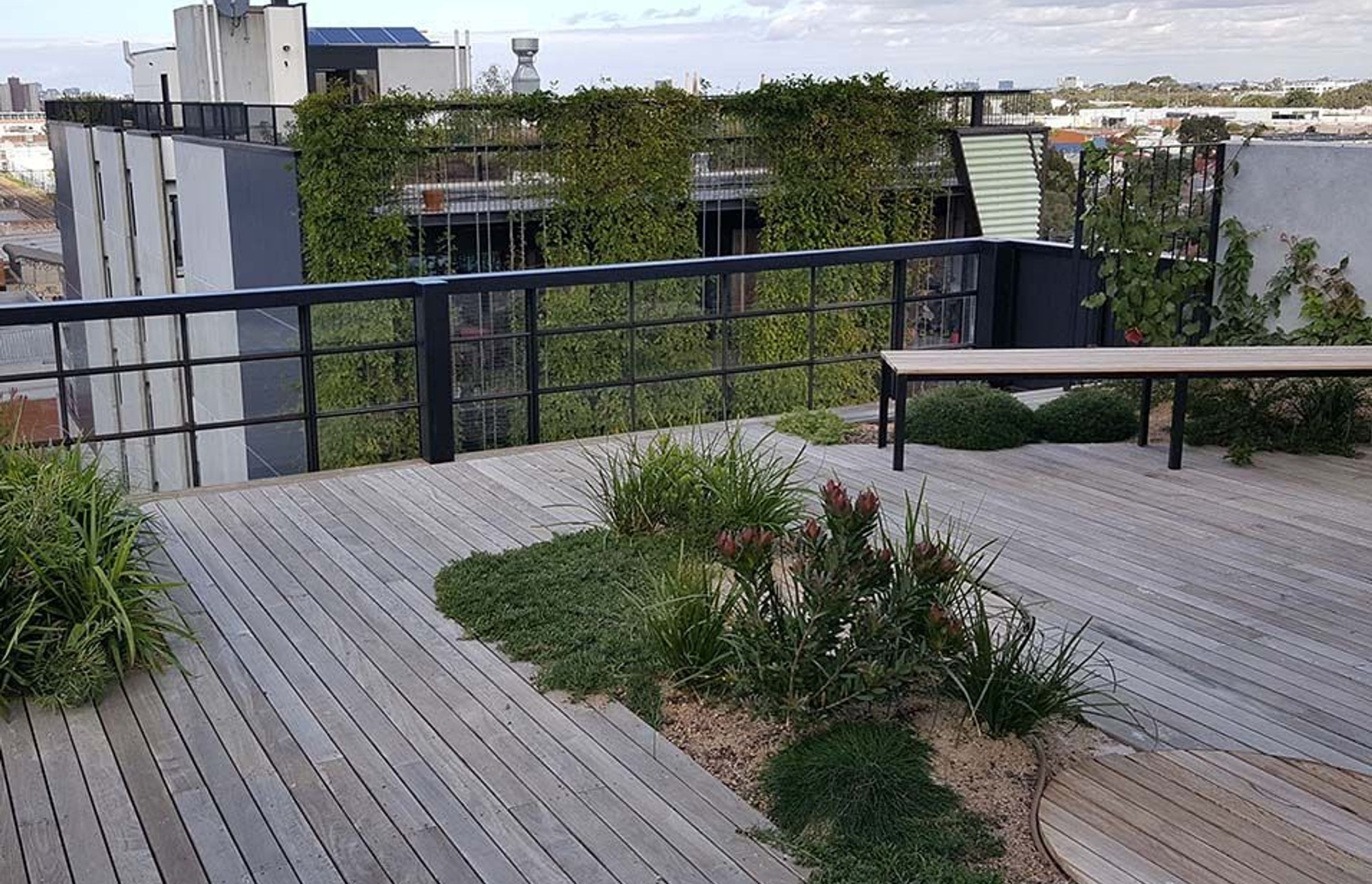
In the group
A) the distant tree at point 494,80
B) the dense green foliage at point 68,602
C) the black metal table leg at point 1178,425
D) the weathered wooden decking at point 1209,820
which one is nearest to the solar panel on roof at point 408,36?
the distant tree at point 494,80

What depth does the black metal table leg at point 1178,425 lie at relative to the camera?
19.1 ft

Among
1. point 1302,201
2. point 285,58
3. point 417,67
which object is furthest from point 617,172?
point 417,67

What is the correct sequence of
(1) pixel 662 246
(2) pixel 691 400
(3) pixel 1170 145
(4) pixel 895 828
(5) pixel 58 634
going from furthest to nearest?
(1) pixel 662 246 → (2) pixel 691 400 → (3) pixel 1170 145 → (5) pixel 58 634 → (4) pixel 895 828

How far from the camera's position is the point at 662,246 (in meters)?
14.0

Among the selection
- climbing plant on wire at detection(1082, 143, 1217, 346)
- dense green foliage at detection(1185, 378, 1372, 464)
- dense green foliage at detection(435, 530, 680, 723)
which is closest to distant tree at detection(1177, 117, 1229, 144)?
climbing plant on wire at detection(1082, 143, 1217, 346)

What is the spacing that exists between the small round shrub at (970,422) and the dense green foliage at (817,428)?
32 centimetres

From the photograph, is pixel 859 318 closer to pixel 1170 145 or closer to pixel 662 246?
A: pixel 662 246

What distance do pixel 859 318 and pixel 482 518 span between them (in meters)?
9.47

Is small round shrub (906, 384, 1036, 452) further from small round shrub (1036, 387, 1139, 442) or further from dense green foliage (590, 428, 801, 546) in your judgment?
dense green foliage (590, 428, 801, 546)

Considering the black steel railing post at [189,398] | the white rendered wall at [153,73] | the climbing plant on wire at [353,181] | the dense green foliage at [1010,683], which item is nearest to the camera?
the dense green foliage at [1010,683]

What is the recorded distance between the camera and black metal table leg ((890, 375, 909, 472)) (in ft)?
18.9

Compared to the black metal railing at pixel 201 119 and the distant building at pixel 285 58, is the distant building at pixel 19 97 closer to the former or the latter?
the distant building at pixel 285 58

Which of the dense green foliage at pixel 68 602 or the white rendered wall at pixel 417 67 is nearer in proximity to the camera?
the dense green foliage at pixel 68 602

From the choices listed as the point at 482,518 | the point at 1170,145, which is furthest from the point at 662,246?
the point at 482,518
